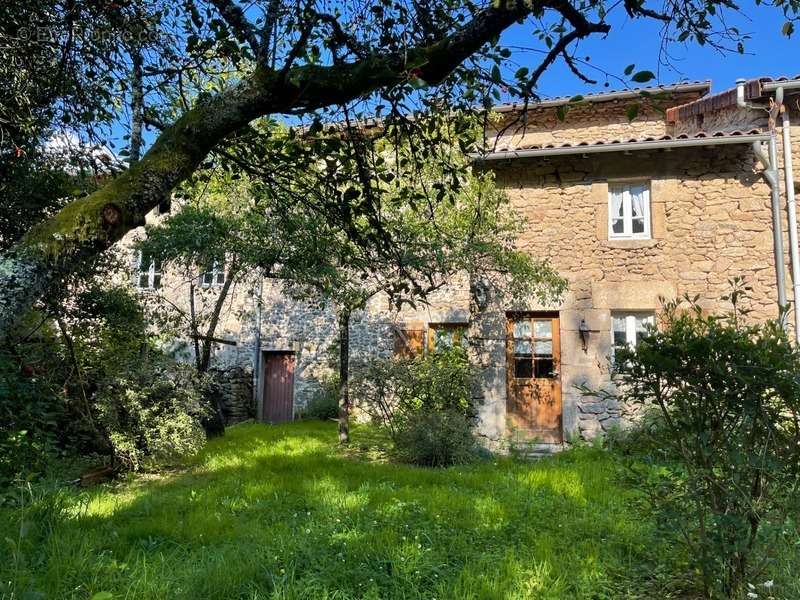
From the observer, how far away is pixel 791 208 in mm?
9031

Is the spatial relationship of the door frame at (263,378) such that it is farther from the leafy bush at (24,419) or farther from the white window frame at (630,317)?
the leafy bush at (24,419)

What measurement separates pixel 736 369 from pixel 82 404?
6.74m


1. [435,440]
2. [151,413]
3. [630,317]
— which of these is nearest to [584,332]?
[630,317]

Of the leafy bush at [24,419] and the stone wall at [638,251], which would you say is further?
the stone wall at [638,251]

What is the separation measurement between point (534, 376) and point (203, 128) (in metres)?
8.62

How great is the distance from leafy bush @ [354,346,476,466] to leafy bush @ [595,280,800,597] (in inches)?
187

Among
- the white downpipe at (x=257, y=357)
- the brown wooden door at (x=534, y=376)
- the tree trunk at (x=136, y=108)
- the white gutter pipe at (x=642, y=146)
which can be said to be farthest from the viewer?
the white downpipe at (x=257, y=357)

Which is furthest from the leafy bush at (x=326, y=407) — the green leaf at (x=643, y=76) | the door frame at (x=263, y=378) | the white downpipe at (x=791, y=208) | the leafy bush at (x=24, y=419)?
the green leaf at (x=643, y=76)

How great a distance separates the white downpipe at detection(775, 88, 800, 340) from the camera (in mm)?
8764

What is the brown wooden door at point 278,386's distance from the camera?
14.6 metres

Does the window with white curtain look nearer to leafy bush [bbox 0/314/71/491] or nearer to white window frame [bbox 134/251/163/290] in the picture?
white window frame [bbox 134/251/163/290]

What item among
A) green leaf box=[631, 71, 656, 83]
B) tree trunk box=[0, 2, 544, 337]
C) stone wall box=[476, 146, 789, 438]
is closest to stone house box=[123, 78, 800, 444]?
stone wall box=[476, 146, 789, 438]

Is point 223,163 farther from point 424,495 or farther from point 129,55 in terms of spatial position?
point 424,495

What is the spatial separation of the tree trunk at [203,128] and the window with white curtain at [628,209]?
8.25m
